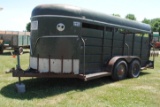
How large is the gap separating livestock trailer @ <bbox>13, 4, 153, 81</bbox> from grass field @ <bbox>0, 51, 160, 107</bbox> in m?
0.46

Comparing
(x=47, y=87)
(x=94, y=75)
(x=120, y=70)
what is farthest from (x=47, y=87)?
(x=120, y=70)

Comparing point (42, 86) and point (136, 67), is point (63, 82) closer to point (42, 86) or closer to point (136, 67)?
point (42, 86)

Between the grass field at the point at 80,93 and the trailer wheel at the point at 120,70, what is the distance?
242 mm

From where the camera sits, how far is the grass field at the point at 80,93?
5.95 metres

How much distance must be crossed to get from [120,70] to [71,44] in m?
2.57

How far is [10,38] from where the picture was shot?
20.3 metres

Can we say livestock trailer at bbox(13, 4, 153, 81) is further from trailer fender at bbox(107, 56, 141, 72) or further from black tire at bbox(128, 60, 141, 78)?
black tire at bbox(128, 60, 141, 78)

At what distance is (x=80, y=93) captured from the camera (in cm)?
689

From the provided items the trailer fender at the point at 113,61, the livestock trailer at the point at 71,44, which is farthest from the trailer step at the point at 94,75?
the trailer fender at the point at 113,61

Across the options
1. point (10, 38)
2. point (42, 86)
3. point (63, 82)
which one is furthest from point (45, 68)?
point (10, 38)

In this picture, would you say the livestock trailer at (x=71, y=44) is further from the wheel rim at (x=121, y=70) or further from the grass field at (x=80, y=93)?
the grass field at (x=80, y=93)

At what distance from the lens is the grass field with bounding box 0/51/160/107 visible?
5952mm

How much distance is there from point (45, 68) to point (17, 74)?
823mm

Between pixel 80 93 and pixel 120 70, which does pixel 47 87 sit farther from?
pixel 120 70
